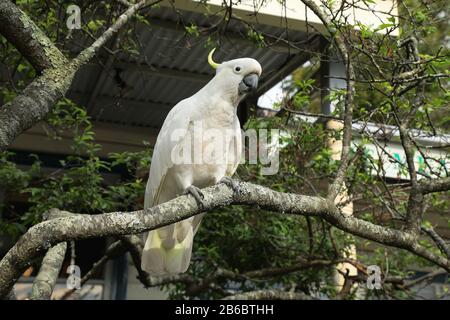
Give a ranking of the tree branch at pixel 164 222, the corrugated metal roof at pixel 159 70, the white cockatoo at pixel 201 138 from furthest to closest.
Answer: the corrugated metal roof at pixel 159 70 → the white cockatoo at pixel 201 138 → the tree branch at pixel 164 222

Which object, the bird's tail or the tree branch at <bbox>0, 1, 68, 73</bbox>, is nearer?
the tree branch at <bbox>0, 1, 68, 73</bbox>

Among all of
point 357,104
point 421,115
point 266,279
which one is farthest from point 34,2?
point 266,279

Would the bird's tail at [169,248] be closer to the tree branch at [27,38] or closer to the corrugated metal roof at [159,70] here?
the tree branch at [27,38]

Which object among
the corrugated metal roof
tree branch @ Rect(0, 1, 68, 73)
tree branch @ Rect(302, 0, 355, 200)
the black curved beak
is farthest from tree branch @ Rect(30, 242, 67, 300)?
the corrugated metal roof

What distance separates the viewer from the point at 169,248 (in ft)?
11.0

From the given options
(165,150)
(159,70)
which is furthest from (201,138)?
(159,70)

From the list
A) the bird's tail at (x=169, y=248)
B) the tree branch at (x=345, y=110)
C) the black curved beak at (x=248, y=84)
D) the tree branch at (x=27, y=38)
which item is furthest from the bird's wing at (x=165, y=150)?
the tree branch at (x=345, y=110)

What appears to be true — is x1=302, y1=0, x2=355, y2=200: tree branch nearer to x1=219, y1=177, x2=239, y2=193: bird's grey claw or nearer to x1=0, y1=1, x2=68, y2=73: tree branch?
x1=219, y1=177, x2=239, y2=193: bird's grey claw

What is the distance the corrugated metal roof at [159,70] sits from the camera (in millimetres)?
5766

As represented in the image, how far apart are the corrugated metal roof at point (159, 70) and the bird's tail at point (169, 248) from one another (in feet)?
7.80

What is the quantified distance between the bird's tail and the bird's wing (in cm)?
22

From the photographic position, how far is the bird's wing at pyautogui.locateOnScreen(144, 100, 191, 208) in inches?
122

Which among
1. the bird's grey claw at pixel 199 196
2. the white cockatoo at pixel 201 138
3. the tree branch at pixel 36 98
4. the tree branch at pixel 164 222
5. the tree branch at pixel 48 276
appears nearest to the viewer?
the tree branch at pixel 164 222

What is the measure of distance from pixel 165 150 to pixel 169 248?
664 millimetres
